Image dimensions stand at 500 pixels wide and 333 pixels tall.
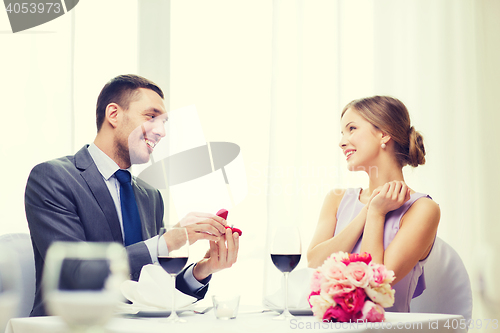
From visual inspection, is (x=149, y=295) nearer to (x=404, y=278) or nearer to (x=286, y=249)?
(x=286, y=249)

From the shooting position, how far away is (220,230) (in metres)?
1.14

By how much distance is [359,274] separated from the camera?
813mm

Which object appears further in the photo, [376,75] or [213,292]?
[376,75]

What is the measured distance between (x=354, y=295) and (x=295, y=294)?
0.20m

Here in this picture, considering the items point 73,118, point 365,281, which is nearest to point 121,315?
point 365,281

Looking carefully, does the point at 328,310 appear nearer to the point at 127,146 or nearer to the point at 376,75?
the point at 127,146

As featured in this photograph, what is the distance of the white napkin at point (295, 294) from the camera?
3.07ft

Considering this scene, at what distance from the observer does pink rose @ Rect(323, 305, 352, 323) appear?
2.62ft

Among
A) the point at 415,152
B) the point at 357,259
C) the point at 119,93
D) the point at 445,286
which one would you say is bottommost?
the point at 445,286

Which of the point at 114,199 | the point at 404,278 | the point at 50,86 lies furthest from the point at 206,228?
the point at 50,86

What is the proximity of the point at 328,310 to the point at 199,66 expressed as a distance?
1736 millimetres

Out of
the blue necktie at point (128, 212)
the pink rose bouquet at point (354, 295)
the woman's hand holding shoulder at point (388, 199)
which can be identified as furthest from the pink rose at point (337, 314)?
the blue necktie at point (128, 212)

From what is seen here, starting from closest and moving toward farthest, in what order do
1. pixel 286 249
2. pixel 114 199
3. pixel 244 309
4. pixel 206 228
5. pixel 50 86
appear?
1. pixel 286 249
2. pixel 244 309
3. pixel 206 228
4. pixel 114 199
5. pixel 50 86

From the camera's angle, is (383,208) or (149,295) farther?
(383,208)
